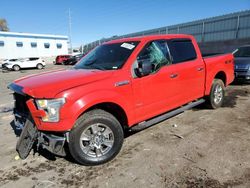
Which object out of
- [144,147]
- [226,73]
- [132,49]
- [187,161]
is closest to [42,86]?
[132,49]

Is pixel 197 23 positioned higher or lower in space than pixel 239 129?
higher

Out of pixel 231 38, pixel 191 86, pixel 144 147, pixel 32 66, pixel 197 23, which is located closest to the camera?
pixel 144 147

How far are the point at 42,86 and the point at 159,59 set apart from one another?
2250 millimetres

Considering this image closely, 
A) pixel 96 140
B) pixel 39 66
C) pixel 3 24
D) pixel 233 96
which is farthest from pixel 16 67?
pixel 3 24

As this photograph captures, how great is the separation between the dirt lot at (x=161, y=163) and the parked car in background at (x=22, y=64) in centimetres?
2487

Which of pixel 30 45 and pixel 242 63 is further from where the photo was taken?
pixel 30 45

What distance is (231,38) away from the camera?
2045 cm

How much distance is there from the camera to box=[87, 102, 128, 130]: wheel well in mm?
3646

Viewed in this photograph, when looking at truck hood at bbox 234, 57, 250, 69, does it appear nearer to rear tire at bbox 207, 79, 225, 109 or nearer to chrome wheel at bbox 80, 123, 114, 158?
rear tire at bbox 207, 79, 225, 109

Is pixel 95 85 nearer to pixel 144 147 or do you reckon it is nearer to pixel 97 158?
pixel 97 158

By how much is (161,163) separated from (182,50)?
2648 mm

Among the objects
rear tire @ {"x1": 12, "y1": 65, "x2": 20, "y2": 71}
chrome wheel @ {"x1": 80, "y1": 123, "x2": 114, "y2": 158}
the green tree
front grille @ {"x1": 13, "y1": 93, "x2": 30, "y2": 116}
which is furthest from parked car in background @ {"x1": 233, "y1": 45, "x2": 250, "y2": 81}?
the green tree

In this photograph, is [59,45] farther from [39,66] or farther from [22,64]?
[22,64]

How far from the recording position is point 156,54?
441 cm
